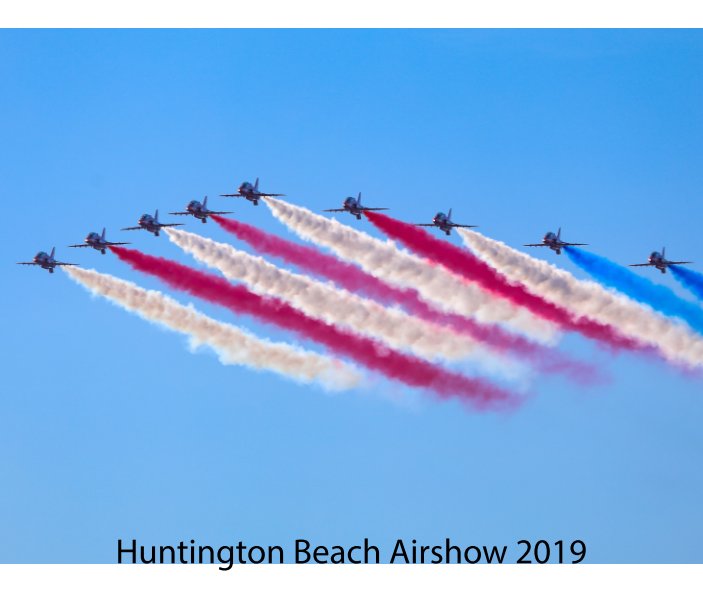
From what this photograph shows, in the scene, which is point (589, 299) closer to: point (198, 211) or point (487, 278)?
point (487, 278)

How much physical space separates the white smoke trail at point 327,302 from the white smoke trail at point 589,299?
15.5 feet

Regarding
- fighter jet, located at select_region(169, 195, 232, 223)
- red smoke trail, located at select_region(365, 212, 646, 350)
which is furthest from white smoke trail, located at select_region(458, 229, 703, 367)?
fighter jet, located at select_region(169, 195, 232, 223)

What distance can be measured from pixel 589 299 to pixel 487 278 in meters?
5.70

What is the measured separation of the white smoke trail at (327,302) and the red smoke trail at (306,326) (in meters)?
0.63

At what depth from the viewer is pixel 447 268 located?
5349 inches

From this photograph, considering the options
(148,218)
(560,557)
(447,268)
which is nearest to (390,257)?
(447,268)

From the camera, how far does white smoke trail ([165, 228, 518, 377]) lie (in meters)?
136

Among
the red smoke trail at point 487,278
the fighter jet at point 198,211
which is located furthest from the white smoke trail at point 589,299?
the fighter jet at point 198,211

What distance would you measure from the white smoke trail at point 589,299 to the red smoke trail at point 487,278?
1.37ft

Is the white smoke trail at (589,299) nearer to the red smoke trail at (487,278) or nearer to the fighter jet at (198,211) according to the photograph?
the red smoke trail at (487,278)

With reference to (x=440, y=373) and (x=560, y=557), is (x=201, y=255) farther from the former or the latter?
(x=560, y=557)

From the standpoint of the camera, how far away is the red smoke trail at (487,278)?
134000mm

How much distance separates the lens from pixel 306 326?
445ft

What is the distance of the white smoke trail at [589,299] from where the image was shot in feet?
436
